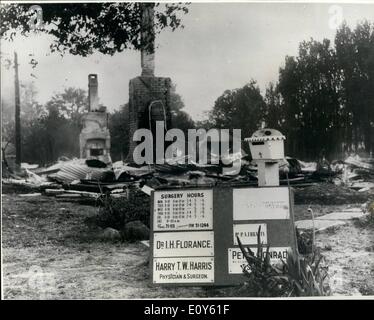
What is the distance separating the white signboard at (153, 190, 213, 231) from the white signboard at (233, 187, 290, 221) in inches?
11.5

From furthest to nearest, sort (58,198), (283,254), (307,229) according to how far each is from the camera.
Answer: (58,198) < (307,229) < (283,254)

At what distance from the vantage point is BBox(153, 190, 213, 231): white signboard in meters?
4.48

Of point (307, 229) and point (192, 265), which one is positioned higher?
point (307, 229)


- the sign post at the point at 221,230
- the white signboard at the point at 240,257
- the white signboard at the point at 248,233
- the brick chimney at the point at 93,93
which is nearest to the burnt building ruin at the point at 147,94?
the brick chimney at the point at 93,93

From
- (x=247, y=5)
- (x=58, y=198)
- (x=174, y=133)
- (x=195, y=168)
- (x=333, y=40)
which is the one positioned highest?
(x=247, y=5)

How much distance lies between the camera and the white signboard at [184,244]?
4.43 metres

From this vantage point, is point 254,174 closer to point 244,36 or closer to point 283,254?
point 283,254

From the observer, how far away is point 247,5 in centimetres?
471

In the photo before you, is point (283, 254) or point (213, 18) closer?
point (283, 254)

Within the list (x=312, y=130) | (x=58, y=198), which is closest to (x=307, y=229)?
(x=312, y=130)

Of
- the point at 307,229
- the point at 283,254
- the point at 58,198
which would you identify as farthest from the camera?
the point at 58,198

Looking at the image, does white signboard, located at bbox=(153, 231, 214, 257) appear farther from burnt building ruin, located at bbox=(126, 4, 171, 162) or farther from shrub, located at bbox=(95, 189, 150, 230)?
burnt building ruin, located at bbox=(126, 4, 171, 162)

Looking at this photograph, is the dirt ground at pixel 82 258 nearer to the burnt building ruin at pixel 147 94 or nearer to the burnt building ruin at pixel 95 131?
the burnt building ruin at pixel 95 131

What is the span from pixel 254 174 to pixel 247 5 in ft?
5.95
